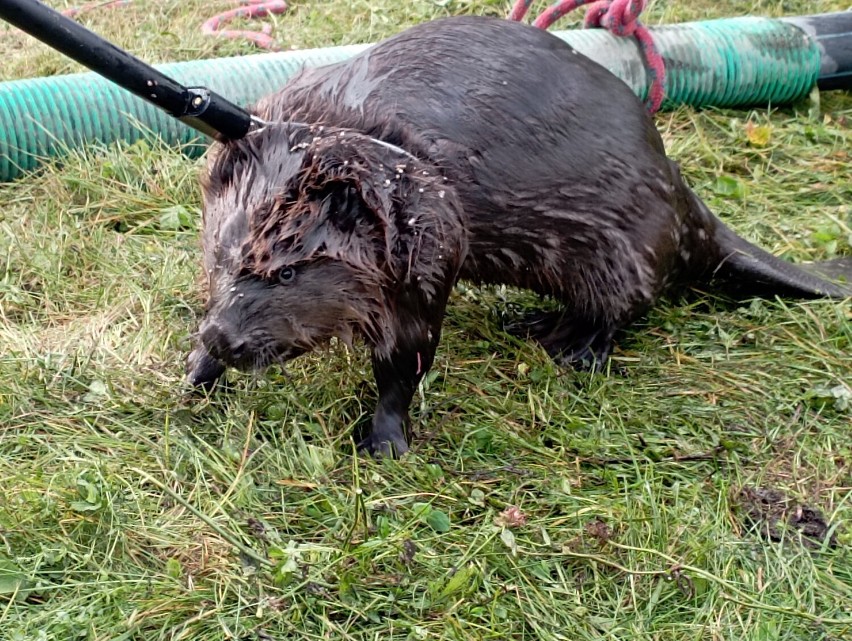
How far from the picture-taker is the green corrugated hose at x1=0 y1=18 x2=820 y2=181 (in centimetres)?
385

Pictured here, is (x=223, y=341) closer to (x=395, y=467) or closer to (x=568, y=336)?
(x=395, y=467)

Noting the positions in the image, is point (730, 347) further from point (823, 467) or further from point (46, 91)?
point (46, 91)

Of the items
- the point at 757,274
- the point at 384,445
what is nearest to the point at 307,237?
the point at 384,445

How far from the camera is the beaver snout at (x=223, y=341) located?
7.50 feet

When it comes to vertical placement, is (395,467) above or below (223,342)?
below

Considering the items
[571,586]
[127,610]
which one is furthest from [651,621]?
[127,610]

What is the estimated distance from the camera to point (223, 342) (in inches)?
90.1

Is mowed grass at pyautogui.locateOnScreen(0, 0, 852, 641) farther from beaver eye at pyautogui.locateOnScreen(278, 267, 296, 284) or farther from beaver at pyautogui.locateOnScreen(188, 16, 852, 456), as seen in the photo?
beaver eye at pyautogui.locateOnScreen(278, 267, 296, 284)

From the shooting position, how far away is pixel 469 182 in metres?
2.67

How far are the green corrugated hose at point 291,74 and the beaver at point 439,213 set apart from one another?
55.5 inches

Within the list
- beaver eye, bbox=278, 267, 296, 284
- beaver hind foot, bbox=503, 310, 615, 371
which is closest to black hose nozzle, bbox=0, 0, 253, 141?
beaver eye, bbox=278, 267, 296, 284

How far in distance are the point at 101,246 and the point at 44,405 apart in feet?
2.95

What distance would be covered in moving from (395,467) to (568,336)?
95 centimetres

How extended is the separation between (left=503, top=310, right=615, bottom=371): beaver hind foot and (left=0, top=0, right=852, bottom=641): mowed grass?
71 millimetres
